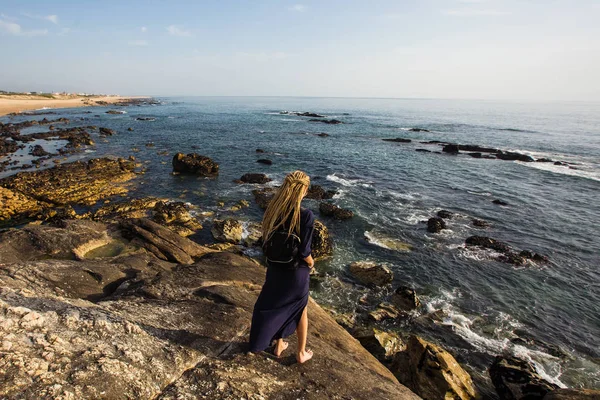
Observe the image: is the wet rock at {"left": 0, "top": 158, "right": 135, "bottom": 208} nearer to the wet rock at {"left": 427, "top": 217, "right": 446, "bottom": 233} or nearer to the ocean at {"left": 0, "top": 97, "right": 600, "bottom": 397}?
the ocean at {"left": 0, "top": 97, "right": 600, "bottom": 397}

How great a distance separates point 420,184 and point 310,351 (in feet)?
104

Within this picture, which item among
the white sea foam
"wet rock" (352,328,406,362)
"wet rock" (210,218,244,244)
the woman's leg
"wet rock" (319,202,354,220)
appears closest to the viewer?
the woman's leg

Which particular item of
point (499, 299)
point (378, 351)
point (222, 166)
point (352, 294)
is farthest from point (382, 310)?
point (222, 166)

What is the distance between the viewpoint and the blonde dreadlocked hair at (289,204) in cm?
476

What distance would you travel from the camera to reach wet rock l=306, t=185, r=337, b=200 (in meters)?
28.4

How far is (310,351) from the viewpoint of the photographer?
579 cm

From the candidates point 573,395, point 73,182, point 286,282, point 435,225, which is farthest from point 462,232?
point 73,182

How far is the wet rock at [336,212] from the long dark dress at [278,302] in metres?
19.0

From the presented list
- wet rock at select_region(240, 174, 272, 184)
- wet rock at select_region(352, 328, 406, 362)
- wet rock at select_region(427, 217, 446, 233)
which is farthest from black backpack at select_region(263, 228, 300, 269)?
wet rock at select_region(240, 174, 272, 184)

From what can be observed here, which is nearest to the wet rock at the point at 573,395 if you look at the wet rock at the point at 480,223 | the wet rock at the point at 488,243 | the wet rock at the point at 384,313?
the wet rock at the point at 384,313

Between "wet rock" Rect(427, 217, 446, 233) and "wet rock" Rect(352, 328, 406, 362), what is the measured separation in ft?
39.7

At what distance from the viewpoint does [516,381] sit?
9703mm

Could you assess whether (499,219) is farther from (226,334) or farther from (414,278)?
(226,334)

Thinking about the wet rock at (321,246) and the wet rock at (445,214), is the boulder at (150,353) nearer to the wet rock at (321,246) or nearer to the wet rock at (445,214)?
the wet rock at (321,246)
